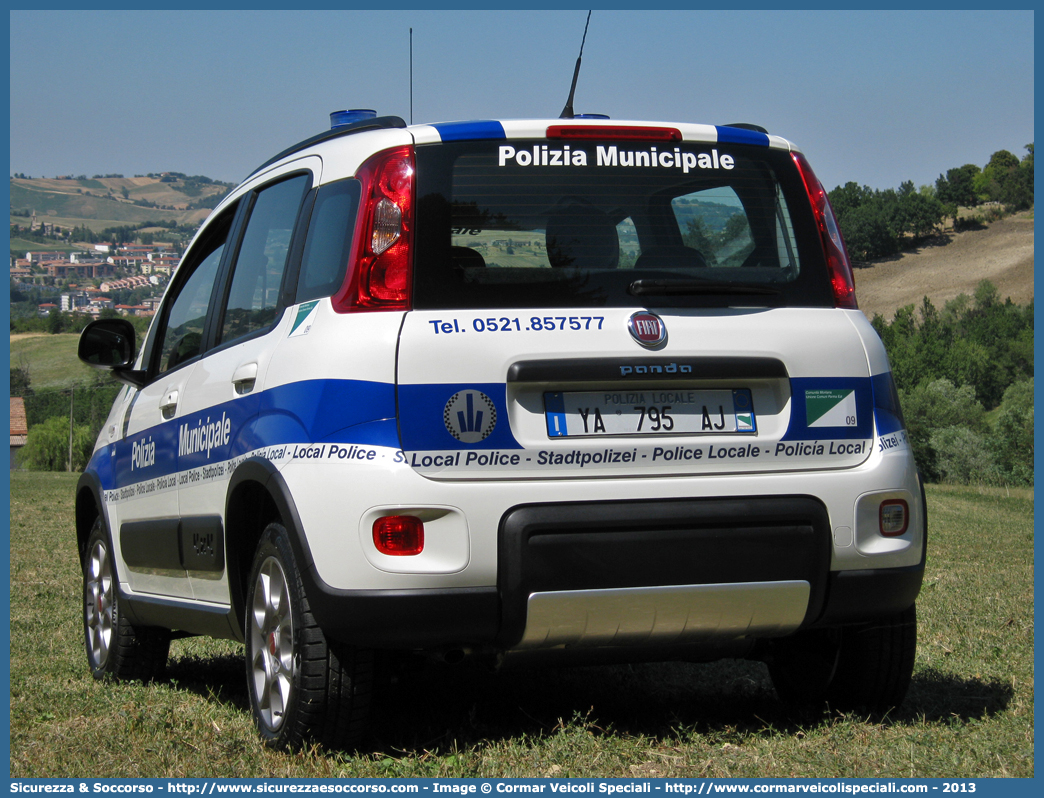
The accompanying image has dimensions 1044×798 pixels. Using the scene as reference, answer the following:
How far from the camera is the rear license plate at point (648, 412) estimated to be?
11.8ft

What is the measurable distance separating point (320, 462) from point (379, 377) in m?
0.32

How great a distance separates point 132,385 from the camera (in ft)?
18.7

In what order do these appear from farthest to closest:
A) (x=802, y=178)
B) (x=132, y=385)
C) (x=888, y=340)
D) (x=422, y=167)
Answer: (x=888, y=340), (x=132, y=385), (x=802, y=178), (x=422, y=167)

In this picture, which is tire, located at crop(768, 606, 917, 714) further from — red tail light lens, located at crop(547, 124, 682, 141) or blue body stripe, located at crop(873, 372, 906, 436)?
red tail light lens, located at crop(547, 124, 682, 141)

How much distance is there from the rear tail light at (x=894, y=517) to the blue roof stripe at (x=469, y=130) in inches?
67.6

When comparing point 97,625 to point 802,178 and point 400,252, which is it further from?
point 802,178

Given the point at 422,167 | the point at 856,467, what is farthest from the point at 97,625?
the point at 856,467

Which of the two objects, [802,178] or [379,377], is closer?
[379,377]

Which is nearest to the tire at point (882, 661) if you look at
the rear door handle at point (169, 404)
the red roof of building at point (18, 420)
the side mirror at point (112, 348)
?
the rear door handle at point (169, 404)

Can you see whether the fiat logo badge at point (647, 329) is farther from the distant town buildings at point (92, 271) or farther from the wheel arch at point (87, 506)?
the distant town buildings at point (92, 271)

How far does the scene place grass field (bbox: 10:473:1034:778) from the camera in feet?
12.2

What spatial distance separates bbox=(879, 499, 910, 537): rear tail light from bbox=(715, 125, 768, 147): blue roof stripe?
130 cm

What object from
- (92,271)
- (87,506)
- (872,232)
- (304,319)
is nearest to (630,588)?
(304,319)

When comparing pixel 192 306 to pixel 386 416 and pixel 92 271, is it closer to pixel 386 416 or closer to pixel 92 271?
pixel 386 416
